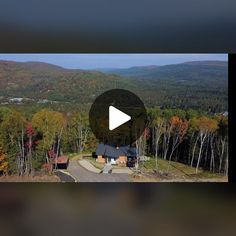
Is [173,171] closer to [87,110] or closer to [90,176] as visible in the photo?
[90,176]

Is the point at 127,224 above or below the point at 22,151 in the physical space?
below

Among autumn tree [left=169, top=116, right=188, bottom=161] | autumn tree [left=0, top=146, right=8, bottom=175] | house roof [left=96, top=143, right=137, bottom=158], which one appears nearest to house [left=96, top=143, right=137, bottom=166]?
house roof [left=96, top=143, right=137, bottom=158]

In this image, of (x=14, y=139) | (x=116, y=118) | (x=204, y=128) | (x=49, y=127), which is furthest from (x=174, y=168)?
(x=14, y=139)

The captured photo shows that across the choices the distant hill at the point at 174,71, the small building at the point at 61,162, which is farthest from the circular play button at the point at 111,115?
the small building at the point at 61,162

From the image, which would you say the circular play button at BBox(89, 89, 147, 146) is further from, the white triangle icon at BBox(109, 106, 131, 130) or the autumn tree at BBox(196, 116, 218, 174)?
the autumn tree at BBox(196, 116, 218, 174)

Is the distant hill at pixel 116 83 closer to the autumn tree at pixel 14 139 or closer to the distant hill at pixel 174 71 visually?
the distant hill at pixel 174 71
